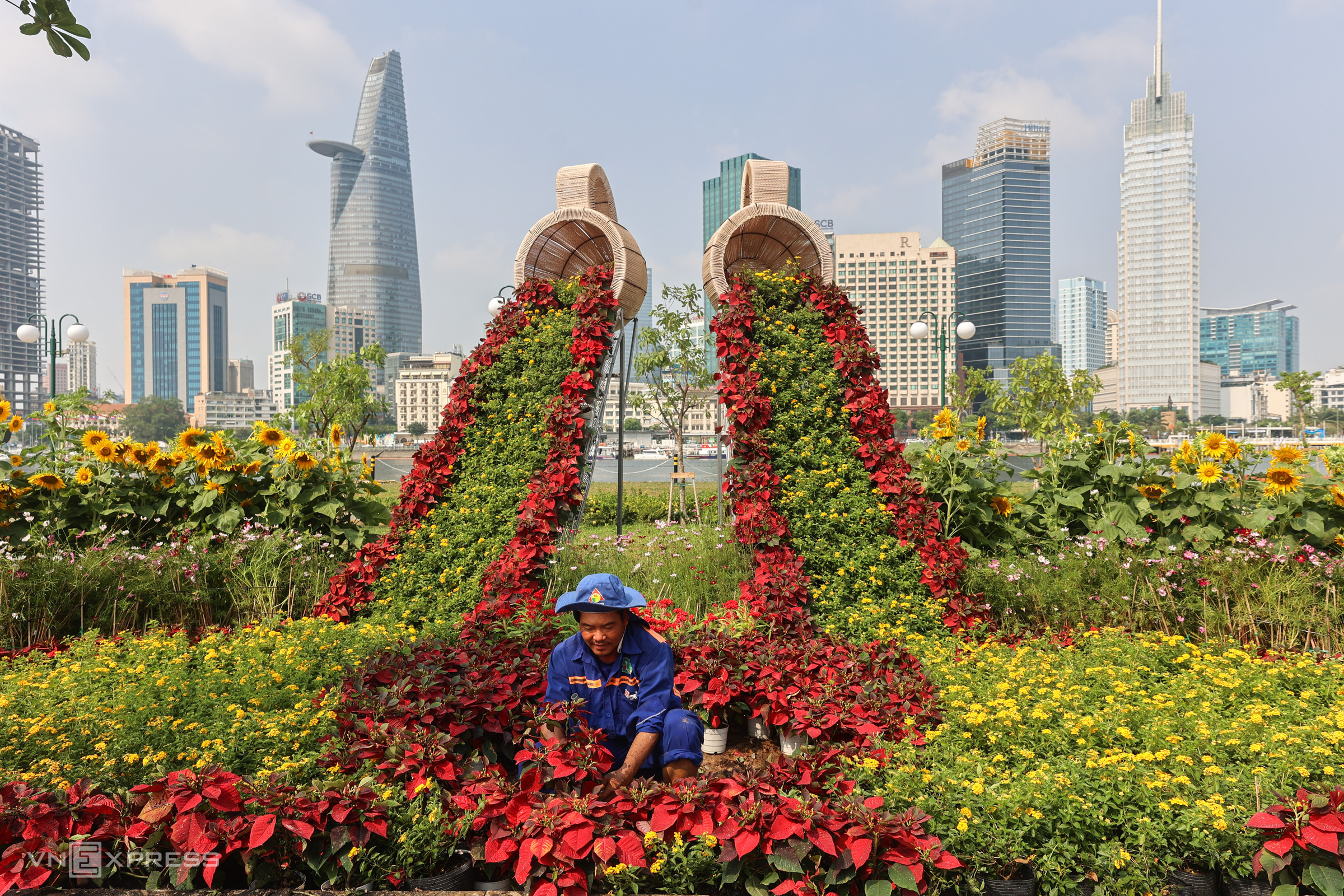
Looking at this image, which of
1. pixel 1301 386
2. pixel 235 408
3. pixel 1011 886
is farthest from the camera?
pixel 235 408

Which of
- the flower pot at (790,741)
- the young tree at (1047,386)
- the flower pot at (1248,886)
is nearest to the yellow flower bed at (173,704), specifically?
the flower pot at (790,741)

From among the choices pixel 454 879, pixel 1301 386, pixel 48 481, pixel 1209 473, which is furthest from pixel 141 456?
pixel 1301 386

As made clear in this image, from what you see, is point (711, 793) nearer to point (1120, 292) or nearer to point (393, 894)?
point (393, 894)

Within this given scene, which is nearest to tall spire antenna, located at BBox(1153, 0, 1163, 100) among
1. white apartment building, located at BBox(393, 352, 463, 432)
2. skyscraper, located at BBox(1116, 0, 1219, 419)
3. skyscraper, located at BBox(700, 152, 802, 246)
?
skyscraper, located at BBox(1116, 0, 1219, 419)

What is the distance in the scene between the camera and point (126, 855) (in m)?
2.03

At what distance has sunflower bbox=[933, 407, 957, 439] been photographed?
19.8ft

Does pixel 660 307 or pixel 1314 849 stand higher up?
pixel 660 307

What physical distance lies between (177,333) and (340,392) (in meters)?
180

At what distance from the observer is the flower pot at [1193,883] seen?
1.99 m

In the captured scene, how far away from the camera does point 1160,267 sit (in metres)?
117

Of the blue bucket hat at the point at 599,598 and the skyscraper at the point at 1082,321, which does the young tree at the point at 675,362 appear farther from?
the skyscraper at the point at 1082,321

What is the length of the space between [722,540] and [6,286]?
115069 mm

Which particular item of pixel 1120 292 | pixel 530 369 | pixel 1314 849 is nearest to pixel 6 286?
pixel 530 369

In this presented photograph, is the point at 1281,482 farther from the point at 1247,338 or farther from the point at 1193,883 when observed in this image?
the point at 1247,338
